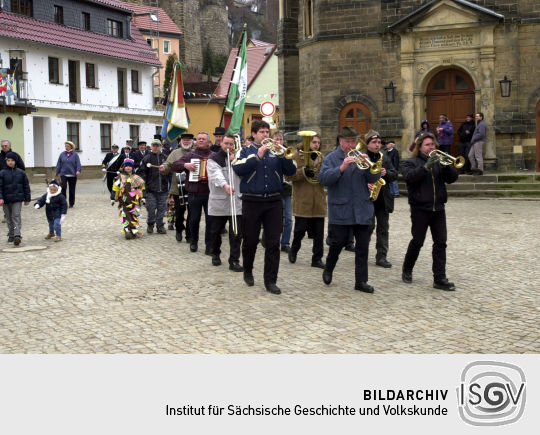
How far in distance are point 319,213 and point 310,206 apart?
16 centimetres

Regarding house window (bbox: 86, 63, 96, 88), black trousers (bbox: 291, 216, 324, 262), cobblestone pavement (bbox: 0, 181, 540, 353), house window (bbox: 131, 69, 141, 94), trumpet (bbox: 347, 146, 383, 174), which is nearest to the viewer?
cobblestone pavement (bbox: 0, 181, 540, 353)

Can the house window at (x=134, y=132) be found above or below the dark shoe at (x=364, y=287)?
above

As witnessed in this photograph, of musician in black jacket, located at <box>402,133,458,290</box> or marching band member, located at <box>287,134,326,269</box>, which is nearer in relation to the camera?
musician in black jacket, located at <box>402,133,458,290</box>

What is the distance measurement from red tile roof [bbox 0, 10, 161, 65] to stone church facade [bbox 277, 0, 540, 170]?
605 inches

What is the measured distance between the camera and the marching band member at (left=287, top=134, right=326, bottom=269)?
10.3 metres

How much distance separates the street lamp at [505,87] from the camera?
22828 millimetres

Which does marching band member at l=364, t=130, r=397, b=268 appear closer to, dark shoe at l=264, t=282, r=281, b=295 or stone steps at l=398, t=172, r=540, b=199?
dark shoe at l=264, t=282, r=281, b=295

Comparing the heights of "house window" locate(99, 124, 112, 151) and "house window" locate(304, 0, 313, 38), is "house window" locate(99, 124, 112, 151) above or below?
below

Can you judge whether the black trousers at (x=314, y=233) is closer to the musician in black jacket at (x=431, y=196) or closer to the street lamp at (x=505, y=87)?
the musician in black jacket at (x=431, y=196)

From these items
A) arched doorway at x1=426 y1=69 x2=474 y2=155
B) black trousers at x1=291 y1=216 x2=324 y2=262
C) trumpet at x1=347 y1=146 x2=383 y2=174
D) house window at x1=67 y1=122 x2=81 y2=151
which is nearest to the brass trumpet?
trumpet at x1=347 y1=146 x2=383 y2=174

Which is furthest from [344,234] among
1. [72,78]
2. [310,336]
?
[72,78]

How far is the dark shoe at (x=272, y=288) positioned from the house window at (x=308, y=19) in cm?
1840

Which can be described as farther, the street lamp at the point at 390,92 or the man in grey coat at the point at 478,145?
the street lamp at the point at 390,92

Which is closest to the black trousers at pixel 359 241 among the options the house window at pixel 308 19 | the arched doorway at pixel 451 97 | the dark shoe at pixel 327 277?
the dark shoe at pixel 327 277
